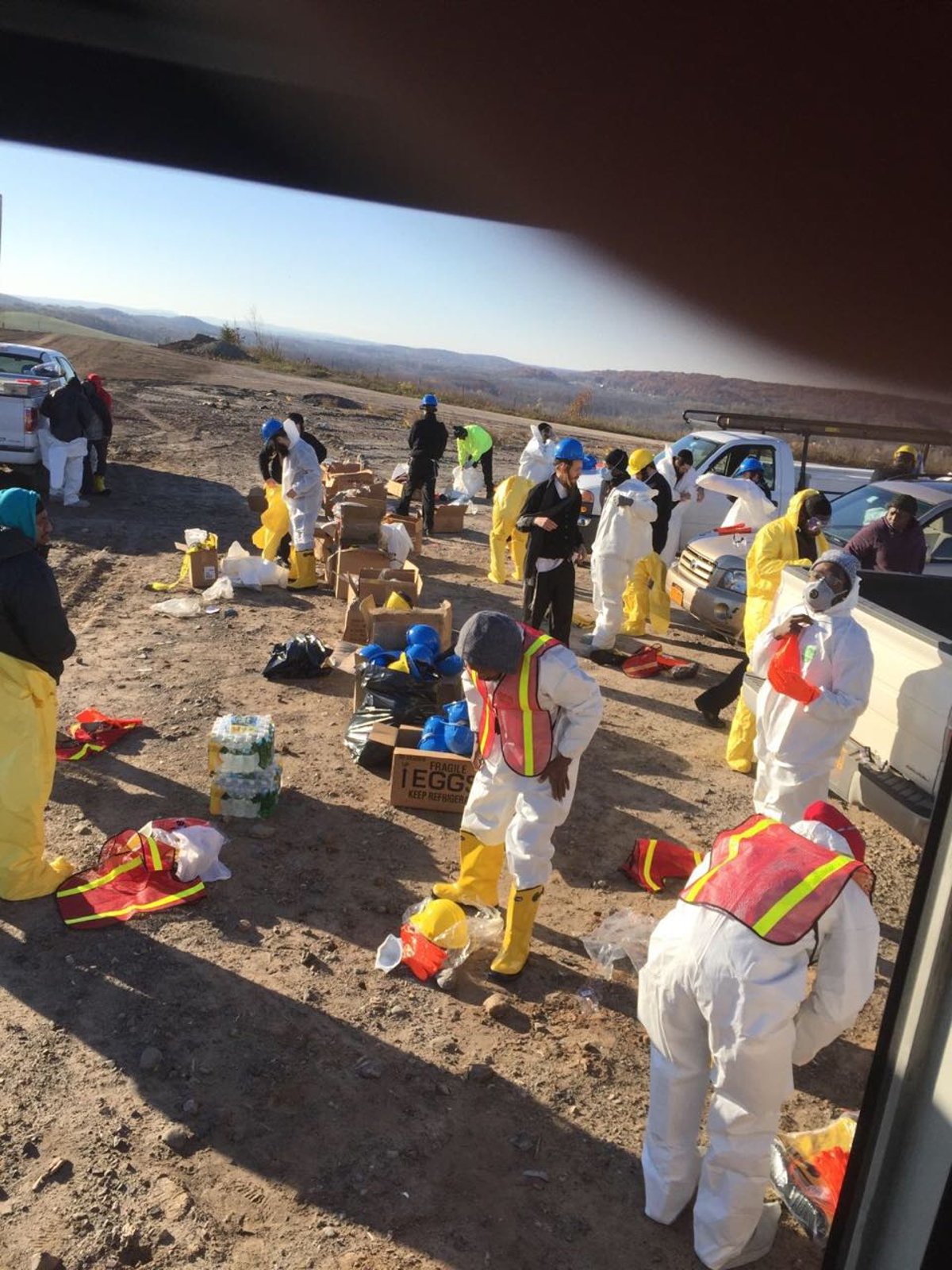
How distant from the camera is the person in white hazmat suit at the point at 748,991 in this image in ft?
9.26

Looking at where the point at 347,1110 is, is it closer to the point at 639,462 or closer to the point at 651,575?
the point at 639,462

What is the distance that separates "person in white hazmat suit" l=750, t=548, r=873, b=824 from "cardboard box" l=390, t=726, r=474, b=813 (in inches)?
75.0

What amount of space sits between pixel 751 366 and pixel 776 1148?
3441mm

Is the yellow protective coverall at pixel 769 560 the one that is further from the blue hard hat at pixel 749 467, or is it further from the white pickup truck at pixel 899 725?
the blue hard hat at pixel 749 467

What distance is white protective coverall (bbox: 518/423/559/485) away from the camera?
461 inches

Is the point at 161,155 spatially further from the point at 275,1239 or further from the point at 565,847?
the point at 565,847

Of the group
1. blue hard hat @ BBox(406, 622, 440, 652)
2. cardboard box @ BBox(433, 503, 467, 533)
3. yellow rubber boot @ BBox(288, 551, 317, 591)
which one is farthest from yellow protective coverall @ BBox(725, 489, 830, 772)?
cardboard box @ BBox(433, 503, 467, 533)

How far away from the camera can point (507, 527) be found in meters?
10.9

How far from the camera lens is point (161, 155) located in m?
1.33

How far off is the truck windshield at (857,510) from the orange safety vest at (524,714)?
19.1 feet

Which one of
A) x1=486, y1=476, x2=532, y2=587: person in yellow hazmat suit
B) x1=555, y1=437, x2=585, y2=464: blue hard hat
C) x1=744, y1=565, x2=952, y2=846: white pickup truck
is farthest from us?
x1=486, y1=476, x2=532, y2=587: person in yellow hazmat suit

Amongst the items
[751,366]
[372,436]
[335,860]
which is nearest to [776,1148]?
[335,860]

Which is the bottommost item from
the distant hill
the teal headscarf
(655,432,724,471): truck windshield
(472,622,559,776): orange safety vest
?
(472,622,559,776): orange safety vest

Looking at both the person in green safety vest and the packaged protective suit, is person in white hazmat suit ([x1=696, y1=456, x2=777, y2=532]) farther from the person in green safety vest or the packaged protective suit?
the person in green safety vest
